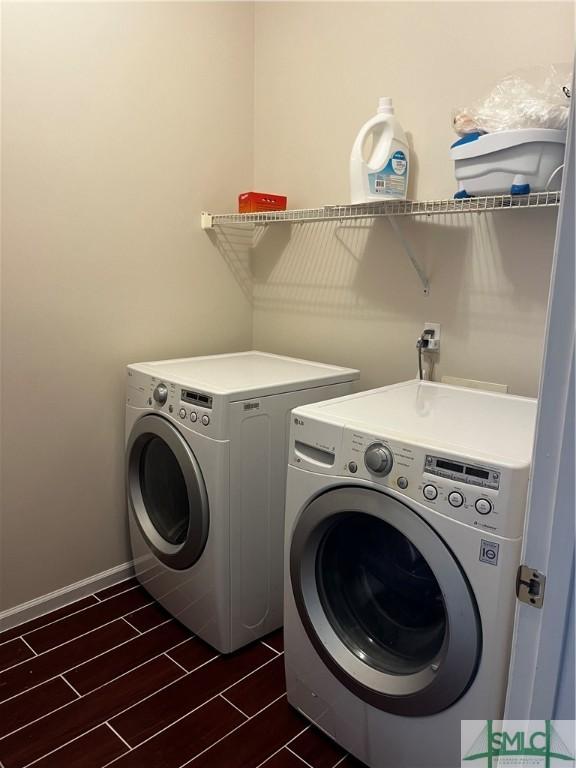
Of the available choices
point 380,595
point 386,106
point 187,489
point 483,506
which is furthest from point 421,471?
point 386,106

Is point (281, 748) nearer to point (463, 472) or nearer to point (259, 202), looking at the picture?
point (463, 472)

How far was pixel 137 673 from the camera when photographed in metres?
1.78

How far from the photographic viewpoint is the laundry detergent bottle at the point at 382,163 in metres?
1.79

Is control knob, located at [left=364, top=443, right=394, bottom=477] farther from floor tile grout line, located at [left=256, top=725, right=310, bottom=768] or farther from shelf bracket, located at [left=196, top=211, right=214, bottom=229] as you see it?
shelf bracket, located at [left=196, top=211, right=214, bottom=229]

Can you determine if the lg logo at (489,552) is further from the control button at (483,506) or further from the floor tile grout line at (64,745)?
the floor tile grout line at (64,745)

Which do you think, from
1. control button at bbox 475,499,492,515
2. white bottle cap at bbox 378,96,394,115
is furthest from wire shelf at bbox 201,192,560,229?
control button at bbox 475,499,492,515

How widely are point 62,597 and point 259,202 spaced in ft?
5.52

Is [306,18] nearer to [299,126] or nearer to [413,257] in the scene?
[299,126]

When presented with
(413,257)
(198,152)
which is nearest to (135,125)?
(198,152)

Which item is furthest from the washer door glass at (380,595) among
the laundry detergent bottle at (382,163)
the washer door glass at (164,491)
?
the laundry detergent bottle at (382,163)

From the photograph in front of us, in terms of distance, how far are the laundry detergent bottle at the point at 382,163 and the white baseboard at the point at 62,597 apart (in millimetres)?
1662

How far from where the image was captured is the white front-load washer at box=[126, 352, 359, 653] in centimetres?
175

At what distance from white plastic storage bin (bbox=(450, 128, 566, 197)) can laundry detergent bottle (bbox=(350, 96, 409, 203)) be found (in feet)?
0.96

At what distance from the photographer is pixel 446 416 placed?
4.90ft
